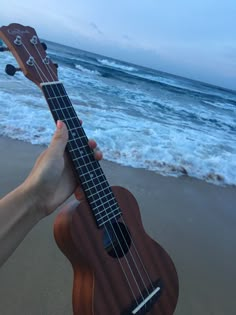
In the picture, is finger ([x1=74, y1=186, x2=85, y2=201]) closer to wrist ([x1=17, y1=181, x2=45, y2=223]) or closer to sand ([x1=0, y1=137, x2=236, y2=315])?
wrist ([x1=17, y1=181, x2=45, y2=223])

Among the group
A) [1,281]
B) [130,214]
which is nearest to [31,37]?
[130,214]

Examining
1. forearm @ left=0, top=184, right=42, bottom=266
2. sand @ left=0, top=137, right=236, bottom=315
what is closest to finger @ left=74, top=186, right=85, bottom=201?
forearm @ left=0, top=184, right=42, bottom=266

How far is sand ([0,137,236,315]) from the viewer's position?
2000mm

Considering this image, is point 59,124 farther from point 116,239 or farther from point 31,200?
point 116,239

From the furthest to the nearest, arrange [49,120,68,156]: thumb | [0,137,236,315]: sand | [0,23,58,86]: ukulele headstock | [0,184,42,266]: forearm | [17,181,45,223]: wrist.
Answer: [0,137,236,315]: sand < [0,23,58,86]: ukulele headstock < [49,120,68,156]: thumb < [17,181,45,223]: wrist < [0,184,42,266]: forearm

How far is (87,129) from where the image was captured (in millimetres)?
5590

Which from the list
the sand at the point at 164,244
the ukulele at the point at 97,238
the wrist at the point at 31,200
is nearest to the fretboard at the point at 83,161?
the ukulele at the point at 97,238

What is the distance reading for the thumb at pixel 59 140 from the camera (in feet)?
4.39

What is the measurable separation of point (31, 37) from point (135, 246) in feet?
3.89

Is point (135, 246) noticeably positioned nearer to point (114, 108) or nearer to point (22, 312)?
point (22, 312)

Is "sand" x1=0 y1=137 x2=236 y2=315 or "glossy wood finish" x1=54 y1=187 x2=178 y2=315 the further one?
"sand" x1=0 y1=137 x2=236 y2=315

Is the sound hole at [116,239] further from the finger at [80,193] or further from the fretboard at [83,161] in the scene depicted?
the finger at [80,193]

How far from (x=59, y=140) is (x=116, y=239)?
1.73 feet

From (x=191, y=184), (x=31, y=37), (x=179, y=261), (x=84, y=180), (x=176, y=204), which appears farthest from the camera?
(x=191, y=184)
